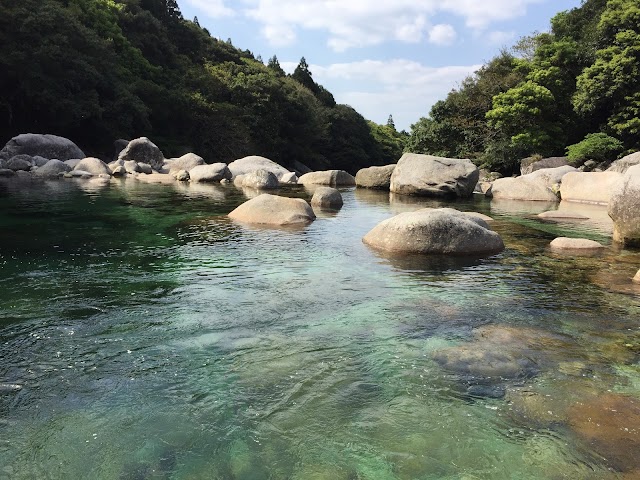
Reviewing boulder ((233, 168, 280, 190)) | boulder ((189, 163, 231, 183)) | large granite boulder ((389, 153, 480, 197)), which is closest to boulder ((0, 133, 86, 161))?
boulder ((189, 163, 231, 183))

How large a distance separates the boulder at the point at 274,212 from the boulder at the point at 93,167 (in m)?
17.1

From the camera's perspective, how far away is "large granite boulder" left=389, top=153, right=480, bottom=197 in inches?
834

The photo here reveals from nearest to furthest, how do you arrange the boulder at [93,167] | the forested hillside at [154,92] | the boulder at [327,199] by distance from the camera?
the boulder at [327,199] → the boulder at [93,167] → the forested hillside at [154,92]

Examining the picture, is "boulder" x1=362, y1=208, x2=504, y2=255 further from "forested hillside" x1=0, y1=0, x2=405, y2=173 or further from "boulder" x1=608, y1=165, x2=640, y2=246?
"forested hillside" x1=0, y1=0, x2=405, y2=173

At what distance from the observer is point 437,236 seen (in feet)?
32.6

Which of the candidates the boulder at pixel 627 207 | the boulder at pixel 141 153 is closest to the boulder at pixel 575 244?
the boulder at pixel 627 207

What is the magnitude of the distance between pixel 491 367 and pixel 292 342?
1947mm

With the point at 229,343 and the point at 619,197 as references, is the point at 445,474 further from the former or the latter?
the point at 619,197

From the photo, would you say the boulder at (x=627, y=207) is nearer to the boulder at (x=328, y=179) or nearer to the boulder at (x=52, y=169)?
the boulder at (x=328, y=179)

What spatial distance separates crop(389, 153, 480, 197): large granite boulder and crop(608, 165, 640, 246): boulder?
10.5m

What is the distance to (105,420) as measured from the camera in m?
3.80

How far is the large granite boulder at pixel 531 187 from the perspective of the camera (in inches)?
864

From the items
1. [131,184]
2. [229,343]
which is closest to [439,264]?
[229,343]

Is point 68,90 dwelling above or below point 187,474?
above
